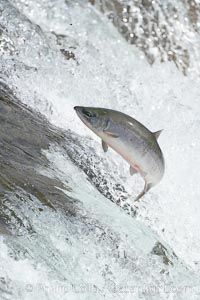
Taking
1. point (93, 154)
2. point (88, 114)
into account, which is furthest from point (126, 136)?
point (93, 154)

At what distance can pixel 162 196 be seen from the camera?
4035mm

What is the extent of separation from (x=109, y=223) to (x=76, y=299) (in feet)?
1.68

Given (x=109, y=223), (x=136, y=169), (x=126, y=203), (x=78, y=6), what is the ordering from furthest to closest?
(x=78, y=6), (x=126, y=203), (x=109, y=223), (x=136, y=169)

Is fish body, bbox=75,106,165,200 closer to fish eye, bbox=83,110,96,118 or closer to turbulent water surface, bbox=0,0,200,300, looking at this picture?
fish eye, bbox=83,110,96,118

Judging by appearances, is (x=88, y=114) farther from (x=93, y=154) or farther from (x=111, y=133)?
(x=93, y=154)

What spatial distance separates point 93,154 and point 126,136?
38.1 inches

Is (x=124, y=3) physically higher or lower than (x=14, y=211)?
higher

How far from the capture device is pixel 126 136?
2961 millimetres

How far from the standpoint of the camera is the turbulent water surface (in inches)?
125

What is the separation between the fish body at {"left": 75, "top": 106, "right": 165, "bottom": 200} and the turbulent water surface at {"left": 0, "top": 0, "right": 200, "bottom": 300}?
49 centimetres

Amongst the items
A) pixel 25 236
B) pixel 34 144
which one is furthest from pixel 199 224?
pixel 25 236

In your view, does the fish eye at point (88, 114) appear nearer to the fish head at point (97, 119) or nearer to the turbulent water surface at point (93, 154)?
the fish head at point (97, 119)

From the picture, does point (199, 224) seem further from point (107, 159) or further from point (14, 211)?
point (14, 211)

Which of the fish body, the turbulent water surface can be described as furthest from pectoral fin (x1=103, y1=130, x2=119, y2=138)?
the turbulent water surface
